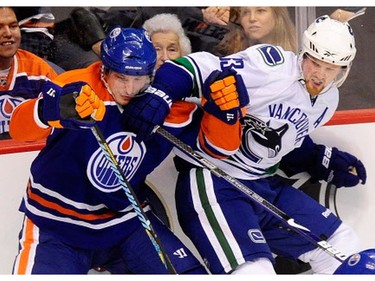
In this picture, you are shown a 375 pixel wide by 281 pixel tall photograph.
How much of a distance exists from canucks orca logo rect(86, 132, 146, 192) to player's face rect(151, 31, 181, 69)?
1.76ft

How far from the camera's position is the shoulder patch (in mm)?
2246

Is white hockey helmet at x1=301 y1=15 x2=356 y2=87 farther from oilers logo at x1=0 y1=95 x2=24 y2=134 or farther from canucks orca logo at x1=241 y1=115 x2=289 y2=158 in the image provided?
oilers logo at x1=0 y1=95 x2=24 y2=134

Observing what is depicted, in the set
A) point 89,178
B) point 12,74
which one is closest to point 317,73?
point 89,178

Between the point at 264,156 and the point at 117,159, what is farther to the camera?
the point at 264,156

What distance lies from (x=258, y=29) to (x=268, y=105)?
0.61 meters

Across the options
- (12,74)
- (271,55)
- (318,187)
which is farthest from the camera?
(12,74)

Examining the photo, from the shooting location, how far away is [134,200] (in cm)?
215

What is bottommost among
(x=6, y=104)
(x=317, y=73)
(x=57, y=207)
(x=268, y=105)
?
(x=6, y=104)

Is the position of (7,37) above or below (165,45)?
below

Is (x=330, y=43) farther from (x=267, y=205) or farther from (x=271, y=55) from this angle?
(x=267, y=205)

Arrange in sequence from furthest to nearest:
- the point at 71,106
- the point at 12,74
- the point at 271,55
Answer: the point at 12,74
the point at 271,55
the point at 71,106

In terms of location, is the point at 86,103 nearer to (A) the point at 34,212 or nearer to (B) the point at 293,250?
(A) the point at 34,212

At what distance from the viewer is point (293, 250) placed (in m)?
2.45

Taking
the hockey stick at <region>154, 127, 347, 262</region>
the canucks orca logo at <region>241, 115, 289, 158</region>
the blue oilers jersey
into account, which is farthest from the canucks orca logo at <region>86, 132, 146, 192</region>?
the canucks orca logo at <region>241, 115, 289, 158</region>
